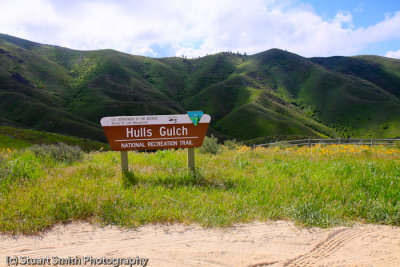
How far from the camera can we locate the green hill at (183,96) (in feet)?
329

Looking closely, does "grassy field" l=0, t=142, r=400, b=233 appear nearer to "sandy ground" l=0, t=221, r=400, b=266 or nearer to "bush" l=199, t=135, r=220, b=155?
"sandy ground" l=0, t=221, r=400, b=266

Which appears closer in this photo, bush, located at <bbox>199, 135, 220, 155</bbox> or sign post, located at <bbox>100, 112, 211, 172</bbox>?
sign post, located at <bbox>100, 112, 211, 172</bbox>

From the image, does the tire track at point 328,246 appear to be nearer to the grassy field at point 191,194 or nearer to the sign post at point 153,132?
the grassy field at point 191,194

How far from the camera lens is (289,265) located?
8.68 ft

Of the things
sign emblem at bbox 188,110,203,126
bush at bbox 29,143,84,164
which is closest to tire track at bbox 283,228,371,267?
sign emblem at bbox 188,110,203,126

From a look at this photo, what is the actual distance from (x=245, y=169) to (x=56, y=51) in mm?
211491

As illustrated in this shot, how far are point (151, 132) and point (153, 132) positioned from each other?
0.14 ft

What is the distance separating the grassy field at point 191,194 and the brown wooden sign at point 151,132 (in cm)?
61

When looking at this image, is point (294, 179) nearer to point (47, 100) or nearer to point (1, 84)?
point (47, 100)

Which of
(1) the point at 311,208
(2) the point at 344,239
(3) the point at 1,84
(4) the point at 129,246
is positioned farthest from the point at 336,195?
(3) the point at 1,84

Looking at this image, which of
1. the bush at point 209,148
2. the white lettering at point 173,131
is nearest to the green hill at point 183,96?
the bush at point 209,148

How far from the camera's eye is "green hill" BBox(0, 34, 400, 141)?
10031 centimetres

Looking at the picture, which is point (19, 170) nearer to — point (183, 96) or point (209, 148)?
point (209, 148)

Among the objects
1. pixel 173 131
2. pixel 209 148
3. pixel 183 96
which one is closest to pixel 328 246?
pixel 173 131
